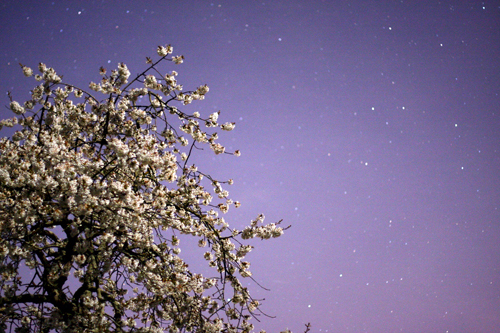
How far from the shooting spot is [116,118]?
531 centimetres

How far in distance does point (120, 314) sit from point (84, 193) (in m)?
2.28

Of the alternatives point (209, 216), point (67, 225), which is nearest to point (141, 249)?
point (67, 225)

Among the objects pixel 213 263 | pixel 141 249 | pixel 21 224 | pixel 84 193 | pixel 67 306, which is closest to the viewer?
pixel 84 193

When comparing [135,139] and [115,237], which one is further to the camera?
[135,139]

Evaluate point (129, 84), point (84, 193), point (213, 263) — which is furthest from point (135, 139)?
point (213, 263)

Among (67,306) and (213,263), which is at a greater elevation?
(213,263)

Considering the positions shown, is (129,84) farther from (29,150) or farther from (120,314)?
(120,314)

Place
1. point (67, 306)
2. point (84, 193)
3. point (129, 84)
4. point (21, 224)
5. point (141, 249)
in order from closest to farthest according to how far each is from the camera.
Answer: point (84, 193) → point (21, 224) → point (67, 306) → point (141, 249) → point (129, 84)

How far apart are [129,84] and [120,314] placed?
3.36 metres

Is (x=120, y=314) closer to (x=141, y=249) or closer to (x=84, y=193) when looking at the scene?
(x=141, y=249)

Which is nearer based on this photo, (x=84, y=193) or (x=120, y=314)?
(x=84, y=193)

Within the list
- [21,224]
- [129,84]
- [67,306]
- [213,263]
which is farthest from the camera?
[213,263]

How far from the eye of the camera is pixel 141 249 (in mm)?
Answer: 4855

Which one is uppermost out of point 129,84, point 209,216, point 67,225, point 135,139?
point 129,84
